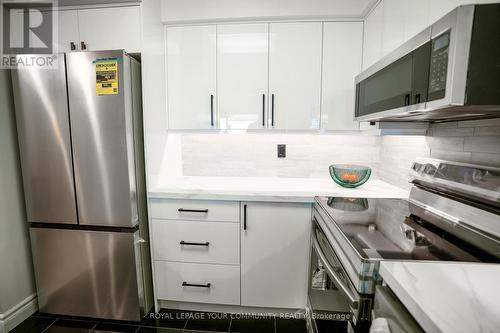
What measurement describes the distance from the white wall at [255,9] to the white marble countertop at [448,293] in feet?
5.34

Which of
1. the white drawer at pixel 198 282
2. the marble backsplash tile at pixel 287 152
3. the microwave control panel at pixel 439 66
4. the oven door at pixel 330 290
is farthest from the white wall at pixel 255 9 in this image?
the white drawer at pixel 198 282

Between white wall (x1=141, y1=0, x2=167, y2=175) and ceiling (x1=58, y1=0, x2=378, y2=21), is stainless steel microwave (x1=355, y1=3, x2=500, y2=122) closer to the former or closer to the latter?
ceiling (x1=58, y1=0, x2=378, y2=21)

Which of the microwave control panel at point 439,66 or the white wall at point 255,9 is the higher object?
the white wall at point 255,9

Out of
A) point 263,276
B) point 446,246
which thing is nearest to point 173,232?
point 263,276

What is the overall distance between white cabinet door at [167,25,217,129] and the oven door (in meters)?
1.16

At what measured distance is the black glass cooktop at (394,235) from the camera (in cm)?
72

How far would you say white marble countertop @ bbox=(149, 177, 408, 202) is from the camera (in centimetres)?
144

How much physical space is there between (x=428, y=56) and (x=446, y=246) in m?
0.65

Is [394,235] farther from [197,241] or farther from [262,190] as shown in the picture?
[197,241]

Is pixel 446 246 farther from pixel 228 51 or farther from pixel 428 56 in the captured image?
pixel 228 51

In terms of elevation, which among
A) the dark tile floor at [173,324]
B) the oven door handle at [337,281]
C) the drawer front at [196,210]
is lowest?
the dark tile floor at [173,324]

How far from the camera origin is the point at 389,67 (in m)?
0.95

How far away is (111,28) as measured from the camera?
145 cm

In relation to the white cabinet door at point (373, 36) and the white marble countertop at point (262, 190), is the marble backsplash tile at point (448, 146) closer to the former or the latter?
the white marble countertop at point (262, 190)
